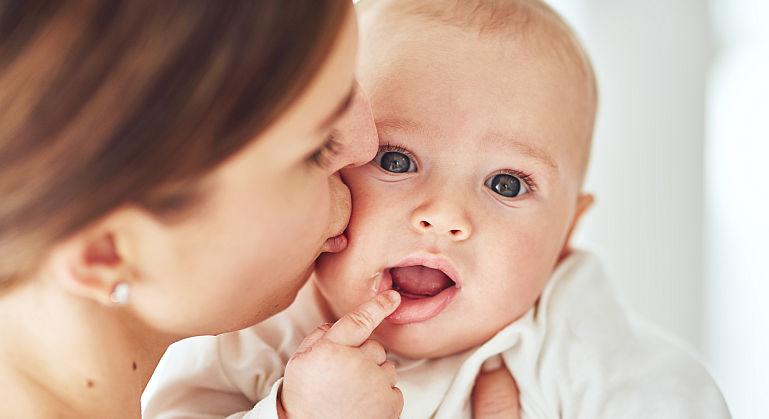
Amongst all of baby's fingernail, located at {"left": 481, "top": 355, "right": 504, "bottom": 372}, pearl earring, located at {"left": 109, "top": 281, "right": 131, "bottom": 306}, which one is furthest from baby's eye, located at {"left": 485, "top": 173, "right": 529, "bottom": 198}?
pearl earring, located at {"left": 109, "top": 281, "right": 131, "bottom": 306}

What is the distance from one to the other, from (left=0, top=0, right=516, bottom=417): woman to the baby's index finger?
0.12 metres

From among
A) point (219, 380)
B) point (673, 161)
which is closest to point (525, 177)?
point (219, 380)

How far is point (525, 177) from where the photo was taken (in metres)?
1.19

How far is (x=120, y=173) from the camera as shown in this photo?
81 centimetres

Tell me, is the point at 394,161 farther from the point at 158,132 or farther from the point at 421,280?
the point at 158,132

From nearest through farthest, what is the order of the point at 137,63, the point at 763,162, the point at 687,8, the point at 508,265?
the point at 137,63 → the point at 508,265 → the point at 763,162 → the point at 687,8

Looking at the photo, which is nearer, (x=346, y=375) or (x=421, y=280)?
(x=346, y=375)

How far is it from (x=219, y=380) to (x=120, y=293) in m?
0.43

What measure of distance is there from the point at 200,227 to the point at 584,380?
1.88 ft

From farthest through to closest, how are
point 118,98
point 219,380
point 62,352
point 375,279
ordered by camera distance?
point 219,380
point 375,279
point 62,352
point 118,98

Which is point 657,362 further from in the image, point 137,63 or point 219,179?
point 137,63

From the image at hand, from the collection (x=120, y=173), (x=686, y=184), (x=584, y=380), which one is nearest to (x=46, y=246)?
(x=120, y=173)

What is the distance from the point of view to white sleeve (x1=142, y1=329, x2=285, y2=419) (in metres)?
1.27

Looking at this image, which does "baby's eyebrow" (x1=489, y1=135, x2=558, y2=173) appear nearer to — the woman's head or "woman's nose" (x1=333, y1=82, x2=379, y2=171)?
"woman's nose" (x1=333, y1=82, x2=379, y2=171)
